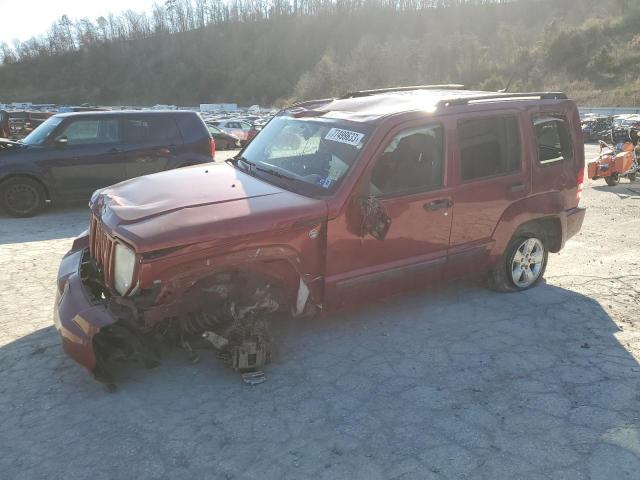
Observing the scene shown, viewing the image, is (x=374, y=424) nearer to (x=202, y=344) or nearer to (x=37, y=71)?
(x=202, y=344)

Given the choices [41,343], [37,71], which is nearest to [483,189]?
[41,343]

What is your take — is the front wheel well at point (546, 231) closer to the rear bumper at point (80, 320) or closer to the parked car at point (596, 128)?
the rear bumper at point (80, 320)

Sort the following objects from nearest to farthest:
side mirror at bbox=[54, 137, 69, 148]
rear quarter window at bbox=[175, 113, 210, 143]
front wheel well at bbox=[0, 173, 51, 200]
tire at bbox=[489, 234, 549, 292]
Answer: tire at bbox=[489, 234, 549, 292], front wheel well at bbox=[0, 173, 51, 200], side mirror at bbox=[54, 137, 69, 148], rear quarter window at bbox=[175, 113, 210, 143]

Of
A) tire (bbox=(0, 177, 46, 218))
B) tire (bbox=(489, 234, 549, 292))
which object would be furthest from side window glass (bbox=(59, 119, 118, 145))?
tire (bbox=(489, 234, 549, 292))

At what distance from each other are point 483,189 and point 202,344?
269 centimetres

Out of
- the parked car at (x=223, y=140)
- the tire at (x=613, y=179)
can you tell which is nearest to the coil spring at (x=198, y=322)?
the tire at (x=613, y=179)

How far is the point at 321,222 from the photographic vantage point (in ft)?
12.3

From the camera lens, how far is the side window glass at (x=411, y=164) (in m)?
4.09

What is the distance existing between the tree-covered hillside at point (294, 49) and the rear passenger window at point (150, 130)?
63.4 m

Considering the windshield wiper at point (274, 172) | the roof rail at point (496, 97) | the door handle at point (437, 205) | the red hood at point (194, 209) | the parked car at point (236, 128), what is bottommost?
the parked car at point (236, 128)

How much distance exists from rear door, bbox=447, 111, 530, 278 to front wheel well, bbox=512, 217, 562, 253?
388mm

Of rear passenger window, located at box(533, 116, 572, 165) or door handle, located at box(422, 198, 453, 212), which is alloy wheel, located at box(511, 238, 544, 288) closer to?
rear passenger window, located at box(533, 116, 572, 165)

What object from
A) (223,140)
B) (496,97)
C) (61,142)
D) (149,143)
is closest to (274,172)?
(496,97)

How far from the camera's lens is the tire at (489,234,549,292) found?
16.7 feet
